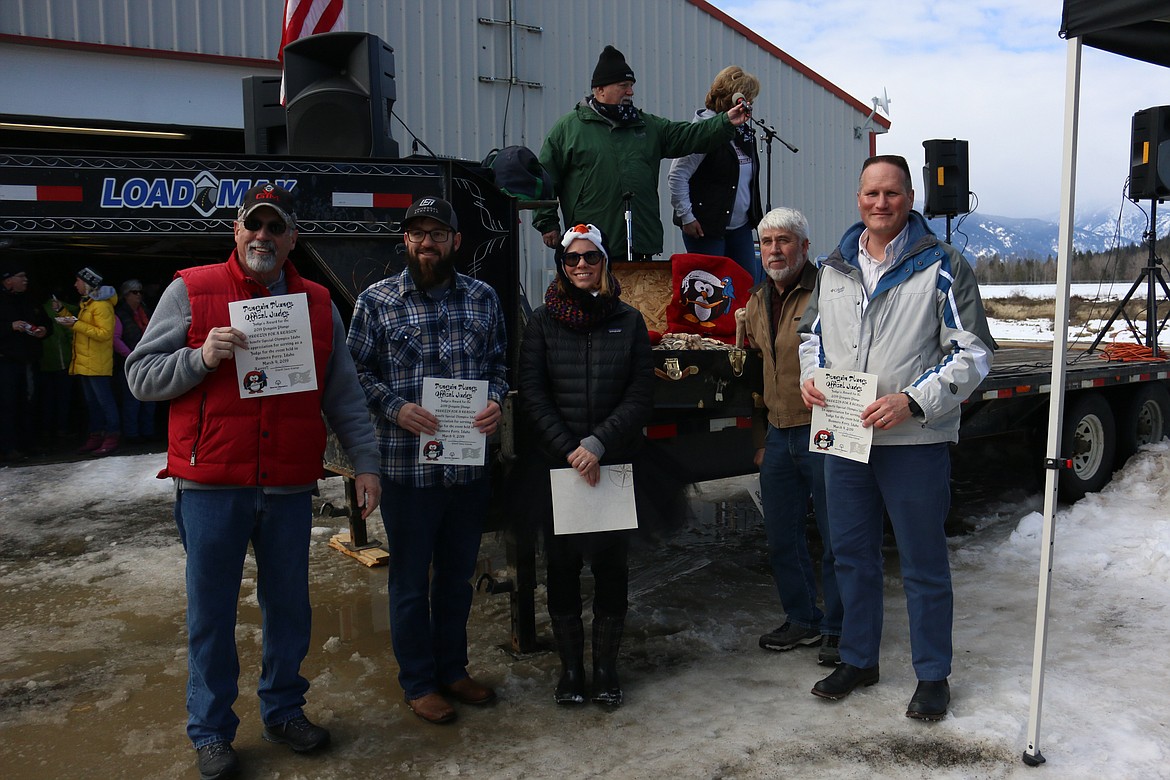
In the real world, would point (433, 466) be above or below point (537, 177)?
below

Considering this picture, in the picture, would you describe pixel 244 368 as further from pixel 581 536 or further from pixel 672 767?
pixel 672 767

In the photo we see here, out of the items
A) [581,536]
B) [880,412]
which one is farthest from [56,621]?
[880,412]

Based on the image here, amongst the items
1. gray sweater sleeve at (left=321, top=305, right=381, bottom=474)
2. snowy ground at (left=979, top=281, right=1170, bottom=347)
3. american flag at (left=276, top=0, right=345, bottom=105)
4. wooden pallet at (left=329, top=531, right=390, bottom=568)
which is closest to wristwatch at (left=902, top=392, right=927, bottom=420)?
snowy ground at (left=979, top=281, right=1170, bottom=347)

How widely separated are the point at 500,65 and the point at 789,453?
8.32 metres

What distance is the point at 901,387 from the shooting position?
334 cm

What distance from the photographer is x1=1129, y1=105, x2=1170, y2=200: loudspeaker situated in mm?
8992

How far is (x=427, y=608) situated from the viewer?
3535mm

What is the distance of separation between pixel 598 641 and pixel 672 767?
2.21ft

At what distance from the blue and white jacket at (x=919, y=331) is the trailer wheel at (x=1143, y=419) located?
4.78m

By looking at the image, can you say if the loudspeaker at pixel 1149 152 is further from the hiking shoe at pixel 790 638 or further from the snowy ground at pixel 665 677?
the hiking shoe at pixel 790 638

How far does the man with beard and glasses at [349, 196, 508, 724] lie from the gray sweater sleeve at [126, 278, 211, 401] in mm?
656

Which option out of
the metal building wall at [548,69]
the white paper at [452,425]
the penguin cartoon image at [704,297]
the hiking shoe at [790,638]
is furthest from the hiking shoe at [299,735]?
the metal building wall at [548,69]

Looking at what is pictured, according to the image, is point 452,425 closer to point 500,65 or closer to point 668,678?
point 668,678

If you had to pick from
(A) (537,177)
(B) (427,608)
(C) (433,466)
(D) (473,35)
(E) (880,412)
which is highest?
(D) (473,35)
